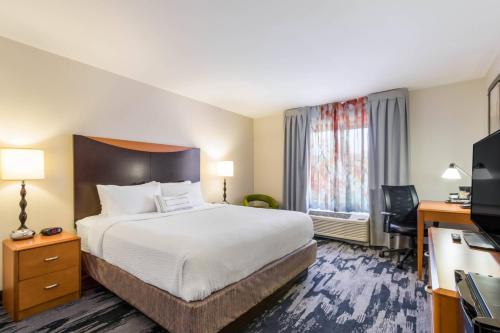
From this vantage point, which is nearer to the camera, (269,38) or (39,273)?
(39,273)

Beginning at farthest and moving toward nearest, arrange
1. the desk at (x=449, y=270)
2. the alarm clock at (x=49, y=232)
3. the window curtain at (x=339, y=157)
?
1. the window curtain at (x=339, y=157)
2. the alarm clock at (x=49, y=232)
3. the desk at (x=449, y=270)

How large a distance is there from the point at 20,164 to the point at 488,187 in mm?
3426

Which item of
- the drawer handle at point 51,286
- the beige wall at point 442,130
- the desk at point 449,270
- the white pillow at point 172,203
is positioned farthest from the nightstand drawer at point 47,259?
the beige wall at point 442,130

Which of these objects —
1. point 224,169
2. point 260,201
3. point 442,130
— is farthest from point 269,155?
point 442,130

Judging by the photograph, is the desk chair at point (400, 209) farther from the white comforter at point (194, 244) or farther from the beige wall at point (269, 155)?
the beige wall at point (269, 155)

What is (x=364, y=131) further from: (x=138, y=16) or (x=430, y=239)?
(x=138, y=16)

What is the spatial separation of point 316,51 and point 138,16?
1.72 m

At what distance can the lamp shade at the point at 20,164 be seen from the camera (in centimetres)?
213

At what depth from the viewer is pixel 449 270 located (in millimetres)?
1219

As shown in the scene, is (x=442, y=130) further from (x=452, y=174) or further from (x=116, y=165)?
(x=116, y=165)

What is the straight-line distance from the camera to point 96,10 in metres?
1.94

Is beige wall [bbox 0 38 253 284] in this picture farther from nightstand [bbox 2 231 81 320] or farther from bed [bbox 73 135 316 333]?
nightstand [bbox 2 231 81 320]

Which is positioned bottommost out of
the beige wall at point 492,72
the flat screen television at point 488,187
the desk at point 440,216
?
the desk at point 440,216

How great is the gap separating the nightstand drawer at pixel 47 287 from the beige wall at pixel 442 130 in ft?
14.9
